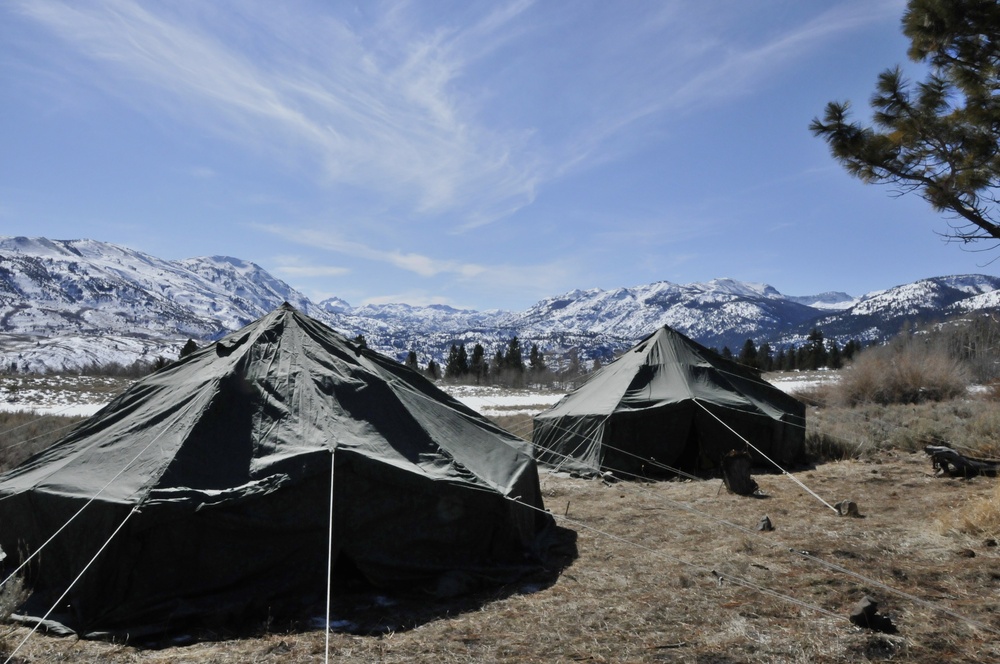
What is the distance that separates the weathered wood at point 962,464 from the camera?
9.14 m

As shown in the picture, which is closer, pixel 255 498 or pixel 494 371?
pixel 255 498

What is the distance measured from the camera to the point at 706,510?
8.03 metres

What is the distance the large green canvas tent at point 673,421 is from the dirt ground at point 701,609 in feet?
12.1

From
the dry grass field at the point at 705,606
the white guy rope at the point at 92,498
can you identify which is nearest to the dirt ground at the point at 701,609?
the dry grass field at the point at 705,606

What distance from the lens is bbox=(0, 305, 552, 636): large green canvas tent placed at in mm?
4754

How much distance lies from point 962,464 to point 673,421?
4.19 m

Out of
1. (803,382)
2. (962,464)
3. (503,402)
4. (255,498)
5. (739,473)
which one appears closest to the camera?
(255,498)

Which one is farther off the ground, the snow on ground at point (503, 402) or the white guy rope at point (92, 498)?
the snow on ground at point (503, 402)

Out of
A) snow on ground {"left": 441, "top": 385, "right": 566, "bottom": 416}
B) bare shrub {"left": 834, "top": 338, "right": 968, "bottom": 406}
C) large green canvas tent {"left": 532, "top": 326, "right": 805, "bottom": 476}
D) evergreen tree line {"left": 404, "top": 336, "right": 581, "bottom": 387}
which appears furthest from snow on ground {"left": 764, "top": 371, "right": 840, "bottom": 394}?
evergreen tree line {"left": 404, "top": 336, "right": 581, "bottom": 387}

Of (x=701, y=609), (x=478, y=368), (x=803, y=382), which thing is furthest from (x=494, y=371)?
(x=701, y=609)

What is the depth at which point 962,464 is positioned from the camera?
30.2 feet

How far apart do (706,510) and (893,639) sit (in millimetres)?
4111

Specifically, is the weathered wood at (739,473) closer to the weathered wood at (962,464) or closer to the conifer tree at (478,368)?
the weathered wood at (962,464)

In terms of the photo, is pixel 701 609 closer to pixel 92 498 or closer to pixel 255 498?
pixel 255 498
